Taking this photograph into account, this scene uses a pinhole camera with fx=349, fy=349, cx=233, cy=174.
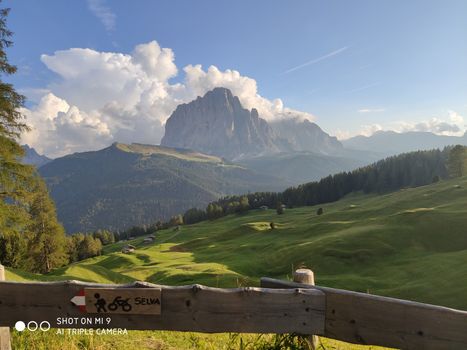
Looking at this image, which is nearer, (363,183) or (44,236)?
(44,236)

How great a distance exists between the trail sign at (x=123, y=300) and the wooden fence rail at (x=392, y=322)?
3.25 metres

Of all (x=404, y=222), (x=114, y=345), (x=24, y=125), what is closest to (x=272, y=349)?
(x=114, y=345)

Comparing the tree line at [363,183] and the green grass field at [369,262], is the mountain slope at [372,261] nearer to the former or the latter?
the green grass field at [369,262]

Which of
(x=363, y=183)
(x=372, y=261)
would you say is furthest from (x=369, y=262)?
(x=363, y=183)

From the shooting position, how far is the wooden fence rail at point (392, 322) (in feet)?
19.9

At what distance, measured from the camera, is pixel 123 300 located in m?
6.87

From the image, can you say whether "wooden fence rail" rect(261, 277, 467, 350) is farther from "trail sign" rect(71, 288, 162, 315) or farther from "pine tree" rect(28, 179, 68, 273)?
"pine tree" rect(28, 179, 68, 273)

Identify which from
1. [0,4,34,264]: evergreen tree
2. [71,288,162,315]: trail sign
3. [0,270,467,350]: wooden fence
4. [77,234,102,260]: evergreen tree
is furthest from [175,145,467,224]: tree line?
[71,288,162,315]: trail sign

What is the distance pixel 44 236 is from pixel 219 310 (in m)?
60.8

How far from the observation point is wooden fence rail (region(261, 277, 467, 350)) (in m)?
6.07

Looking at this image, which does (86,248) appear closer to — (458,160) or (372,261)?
(372,261)

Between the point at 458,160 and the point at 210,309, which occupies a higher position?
the point at 458,160

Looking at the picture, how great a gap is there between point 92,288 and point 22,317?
5.45 ft

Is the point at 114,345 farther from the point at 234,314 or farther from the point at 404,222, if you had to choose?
the point at 404,222
